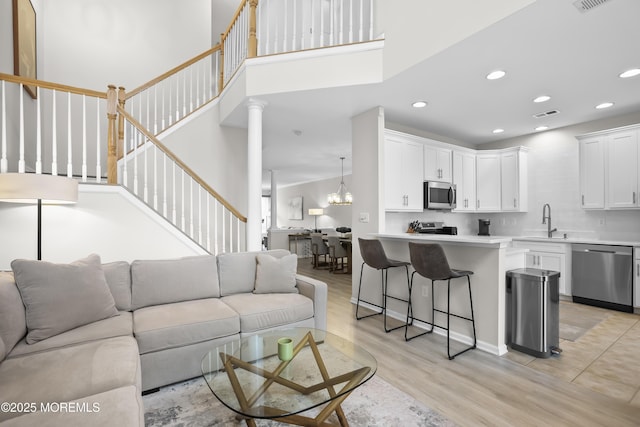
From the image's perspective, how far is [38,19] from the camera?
→ 4684 millimetres

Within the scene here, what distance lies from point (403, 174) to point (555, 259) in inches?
101

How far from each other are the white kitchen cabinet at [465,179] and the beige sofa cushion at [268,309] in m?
3.56

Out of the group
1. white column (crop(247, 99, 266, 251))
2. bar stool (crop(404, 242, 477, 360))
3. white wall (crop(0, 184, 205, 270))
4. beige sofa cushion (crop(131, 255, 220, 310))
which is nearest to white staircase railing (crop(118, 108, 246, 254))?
white column (crop(247, 99, 266, 251))

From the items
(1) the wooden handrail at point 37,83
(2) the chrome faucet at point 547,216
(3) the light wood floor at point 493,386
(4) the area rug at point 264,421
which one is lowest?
(3) the light wood floor at point 493,386

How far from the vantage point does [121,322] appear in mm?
2154

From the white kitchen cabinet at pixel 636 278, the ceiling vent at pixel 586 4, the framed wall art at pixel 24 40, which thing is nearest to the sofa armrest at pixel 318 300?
the ceiling vent at pixel 586 4

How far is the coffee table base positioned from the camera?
1.42 m

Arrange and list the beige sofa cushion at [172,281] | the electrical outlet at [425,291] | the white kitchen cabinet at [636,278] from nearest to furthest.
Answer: the beige sofa cushion at [172,281] < the electrical outlet at [425,291] < the white kitchen cabinet at [636,278]

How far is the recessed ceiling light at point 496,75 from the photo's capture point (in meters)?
3.03

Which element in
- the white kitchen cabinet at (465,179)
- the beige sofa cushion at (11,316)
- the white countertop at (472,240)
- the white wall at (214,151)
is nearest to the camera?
the beige sofa cushion at (11,316)

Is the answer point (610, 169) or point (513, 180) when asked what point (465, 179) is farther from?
point (610, 169)

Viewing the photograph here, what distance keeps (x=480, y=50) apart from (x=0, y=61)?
4.74 metres

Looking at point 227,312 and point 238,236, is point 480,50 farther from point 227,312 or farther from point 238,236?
point 238,236

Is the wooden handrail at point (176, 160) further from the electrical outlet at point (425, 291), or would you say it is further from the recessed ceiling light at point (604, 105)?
the recessed ceiling light at point (604, 105)
